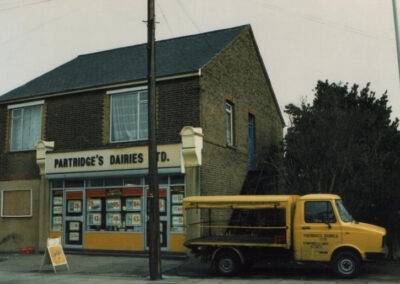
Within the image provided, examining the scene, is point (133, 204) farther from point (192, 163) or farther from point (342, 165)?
point (342, 165)

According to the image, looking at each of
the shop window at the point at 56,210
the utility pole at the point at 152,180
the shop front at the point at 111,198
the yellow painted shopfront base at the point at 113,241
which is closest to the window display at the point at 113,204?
the shop front at the point at 111,198

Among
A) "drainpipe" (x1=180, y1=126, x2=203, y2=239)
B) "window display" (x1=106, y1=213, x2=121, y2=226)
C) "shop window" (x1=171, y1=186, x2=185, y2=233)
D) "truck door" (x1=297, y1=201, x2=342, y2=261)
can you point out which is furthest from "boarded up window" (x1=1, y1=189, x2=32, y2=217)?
"truck door" (x1=297, y1=201, x2=342, y2=261)

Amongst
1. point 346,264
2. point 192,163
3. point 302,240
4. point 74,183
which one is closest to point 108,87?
point 74,183

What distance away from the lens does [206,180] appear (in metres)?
17.2

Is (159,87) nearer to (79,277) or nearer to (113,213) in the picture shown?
(113,213)

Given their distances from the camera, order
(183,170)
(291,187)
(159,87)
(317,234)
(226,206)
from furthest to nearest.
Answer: (159,87), (183,170), (291,187), (226,206), (317,234)

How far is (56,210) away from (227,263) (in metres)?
9.07

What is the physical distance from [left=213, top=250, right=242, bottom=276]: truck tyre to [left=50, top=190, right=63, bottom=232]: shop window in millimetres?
8473

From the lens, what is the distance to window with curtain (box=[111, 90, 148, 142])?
18.5 metres

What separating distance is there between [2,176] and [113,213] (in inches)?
230

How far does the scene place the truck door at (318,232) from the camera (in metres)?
12.4

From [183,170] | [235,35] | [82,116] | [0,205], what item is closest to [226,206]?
[183,170]

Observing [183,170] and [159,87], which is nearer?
[183,170]

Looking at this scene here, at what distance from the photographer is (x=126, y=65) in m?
20.7
